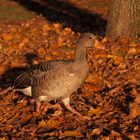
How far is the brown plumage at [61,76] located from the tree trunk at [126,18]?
161 inches

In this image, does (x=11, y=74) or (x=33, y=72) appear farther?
(x=11, y=74)

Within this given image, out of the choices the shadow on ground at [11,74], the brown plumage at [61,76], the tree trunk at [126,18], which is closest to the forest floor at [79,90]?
the shadow on ground at [11,74]

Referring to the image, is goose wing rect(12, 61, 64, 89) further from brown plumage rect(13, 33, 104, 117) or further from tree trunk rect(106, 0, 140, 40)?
tree trunk rect(106, 0, 140, 40)

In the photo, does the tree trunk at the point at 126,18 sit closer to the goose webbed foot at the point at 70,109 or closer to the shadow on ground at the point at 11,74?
the shadow on ground at the point at 11,74

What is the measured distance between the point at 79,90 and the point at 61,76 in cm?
170

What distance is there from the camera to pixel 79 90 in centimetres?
866

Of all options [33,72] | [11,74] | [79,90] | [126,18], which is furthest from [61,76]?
[126,18]

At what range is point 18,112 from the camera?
8.09m

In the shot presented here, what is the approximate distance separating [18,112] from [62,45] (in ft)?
13.2

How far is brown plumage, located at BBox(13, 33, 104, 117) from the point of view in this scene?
23.0 ft

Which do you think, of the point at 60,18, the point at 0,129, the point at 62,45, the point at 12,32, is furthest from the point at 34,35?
the point at 0,129

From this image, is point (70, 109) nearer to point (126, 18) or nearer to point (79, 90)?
point (79, 90)

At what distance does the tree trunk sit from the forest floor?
10.8 inches

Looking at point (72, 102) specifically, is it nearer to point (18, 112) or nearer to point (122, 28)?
point (18, 112)
